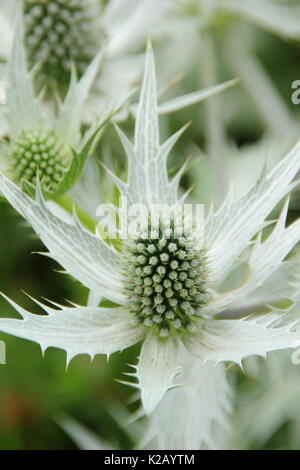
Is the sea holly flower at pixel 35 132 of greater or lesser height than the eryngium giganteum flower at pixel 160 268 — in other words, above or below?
above

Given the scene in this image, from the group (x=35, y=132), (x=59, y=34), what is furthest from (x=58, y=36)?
(x=35, y=132)

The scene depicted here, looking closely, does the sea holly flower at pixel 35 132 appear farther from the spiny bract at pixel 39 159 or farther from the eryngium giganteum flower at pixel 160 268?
the eryngium giganteum flower at pixel 160 268

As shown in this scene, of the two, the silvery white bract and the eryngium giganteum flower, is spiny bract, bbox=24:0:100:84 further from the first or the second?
the eryngium giganteum flower

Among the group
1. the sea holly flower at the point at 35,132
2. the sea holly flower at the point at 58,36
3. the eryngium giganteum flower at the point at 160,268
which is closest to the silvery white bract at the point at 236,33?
the sea holly flower at the point at 58,36

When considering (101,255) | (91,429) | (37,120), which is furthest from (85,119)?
(91,429)

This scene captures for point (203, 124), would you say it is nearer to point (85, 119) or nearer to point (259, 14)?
point (259, 14)

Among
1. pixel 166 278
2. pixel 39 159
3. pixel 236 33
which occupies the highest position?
pixel 236 33

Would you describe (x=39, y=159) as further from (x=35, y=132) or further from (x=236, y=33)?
(x=236, y=33)
